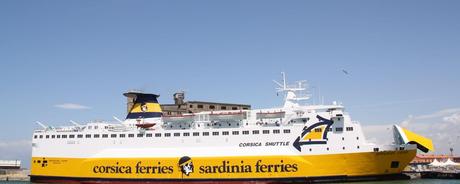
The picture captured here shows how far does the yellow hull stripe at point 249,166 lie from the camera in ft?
95.6

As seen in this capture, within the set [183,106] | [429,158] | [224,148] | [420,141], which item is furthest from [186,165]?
[429,158]

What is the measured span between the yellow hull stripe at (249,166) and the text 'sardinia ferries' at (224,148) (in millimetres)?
65

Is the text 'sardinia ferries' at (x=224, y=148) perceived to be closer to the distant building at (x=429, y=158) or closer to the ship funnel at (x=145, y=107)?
the ship funnel at (x=145, y=107)

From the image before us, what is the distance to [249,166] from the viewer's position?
30.2 m

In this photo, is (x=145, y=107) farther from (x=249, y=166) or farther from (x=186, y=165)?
(x=249, y=166)

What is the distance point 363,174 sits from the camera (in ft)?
95.5

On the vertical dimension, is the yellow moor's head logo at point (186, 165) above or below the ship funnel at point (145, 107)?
below

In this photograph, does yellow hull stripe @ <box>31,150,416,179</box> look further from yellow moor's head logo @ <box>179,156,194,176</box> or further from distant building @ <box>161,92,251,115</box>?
distant building @ <box>161,92,251,115</box>

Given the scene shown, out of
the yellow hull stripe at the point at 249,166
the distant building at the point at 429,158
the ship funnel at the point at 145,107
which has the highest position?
the ship funnel at the point at 145,107

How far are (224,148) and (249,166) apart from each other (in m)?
2.29

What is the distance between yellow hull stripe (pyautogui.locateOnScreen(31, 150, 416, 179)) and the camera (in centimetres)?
2914

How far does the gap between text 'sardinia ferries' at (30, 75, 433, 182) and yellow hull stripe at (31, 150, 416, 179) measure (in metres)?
0.07

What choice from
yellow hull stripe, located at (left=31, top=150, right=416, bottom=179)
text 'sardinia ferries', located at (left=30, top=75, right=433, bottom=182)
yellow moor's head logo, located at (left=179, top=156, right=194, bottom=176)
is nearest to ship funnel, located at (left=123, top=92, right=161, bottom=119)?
text 'sardinia ferries', located at (left=30, top=75, right=433, bottom=182)

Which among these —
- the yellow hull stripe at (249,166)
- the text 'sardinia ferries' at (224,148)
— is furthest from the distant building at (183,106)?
the yellow hull stripe at (249,166)
